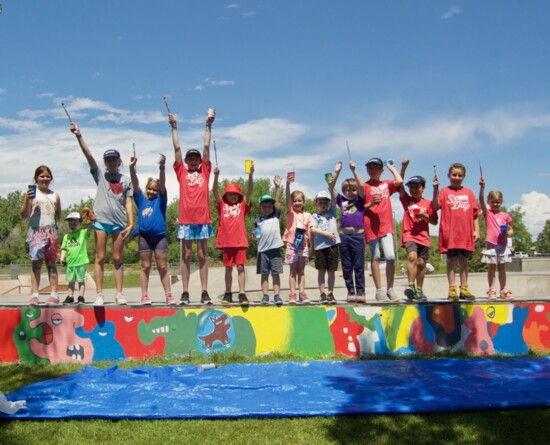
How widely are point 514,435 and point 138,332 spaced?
4552mm

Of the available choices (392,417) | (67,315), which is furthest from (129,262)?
(392,417)

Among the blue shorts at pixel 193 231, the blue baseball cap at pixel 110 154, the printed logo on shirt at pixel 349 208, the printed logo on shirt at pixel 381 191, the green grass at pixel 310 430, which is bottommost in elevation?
the green grass at pixel 310 430

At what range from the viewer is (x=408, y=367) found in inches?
216

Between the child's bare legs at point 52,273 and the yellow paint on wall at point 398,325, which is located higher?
the child's bare legs at point 52,273

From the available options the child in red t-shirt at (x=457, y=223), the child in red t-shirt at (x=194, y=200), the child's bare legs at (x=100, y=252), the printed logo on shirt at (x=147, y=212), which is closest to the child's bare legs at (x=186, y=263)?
the child in red t-shirt at (x=194, y=200)

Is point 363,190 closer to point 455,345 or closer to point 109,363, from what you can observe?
point 455,345

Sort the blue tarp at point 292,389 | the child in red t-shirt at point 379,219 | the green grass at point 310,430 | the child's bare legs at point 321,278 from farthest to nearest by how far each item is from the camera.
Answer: the child's bare legs at point 321,278
the child in red t-shirt at point 379,219
the blue tarp at point 292,389
the green grass at point 310,430

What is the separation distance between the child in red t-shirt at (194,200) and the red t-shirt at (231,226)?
195 mm

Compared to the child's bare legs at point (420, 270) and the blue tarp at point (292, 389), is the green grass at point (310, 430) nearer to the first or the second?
the blue tarp at point (292, 389)

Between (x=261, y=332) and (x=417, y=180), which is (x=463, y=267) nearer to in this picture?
(x=417, y=180)

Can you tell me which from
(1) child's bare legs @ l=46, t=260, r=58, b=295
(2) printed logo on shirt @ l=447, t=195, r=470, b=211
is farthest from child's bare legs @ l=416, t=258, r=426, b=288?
(1) child's bare legs @ l=46, t=260, r=58, b=295

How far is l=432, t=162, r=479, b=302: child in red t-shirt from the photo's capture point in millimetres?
6879

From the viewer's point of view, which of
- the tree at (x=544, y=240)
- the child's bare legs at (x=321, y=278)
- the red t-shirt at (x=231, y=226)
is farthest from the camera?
the tree at (x=544, y=240)

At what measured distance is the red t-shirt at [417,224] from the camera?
7.05 m
